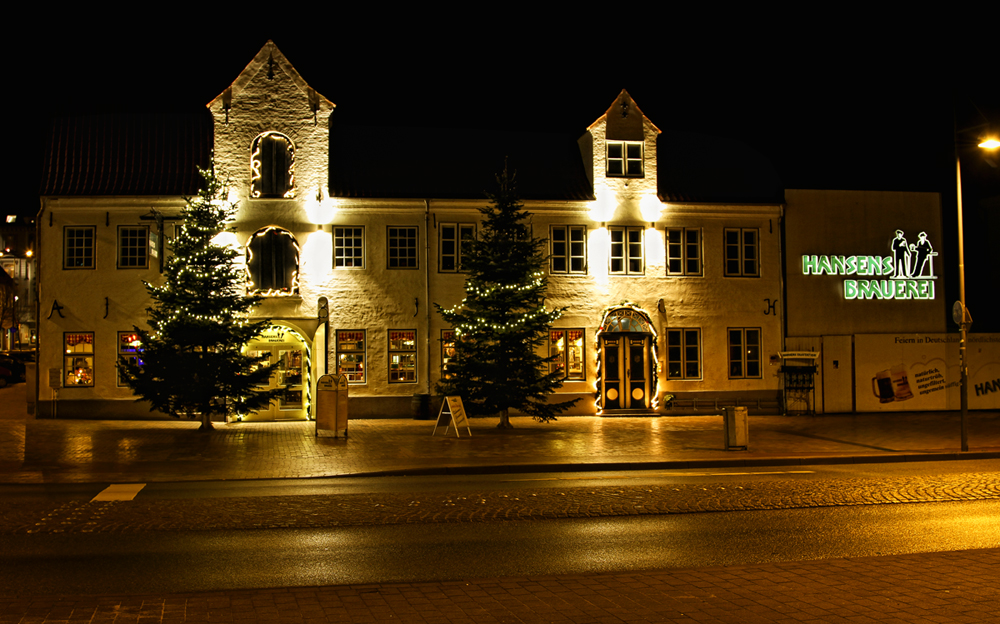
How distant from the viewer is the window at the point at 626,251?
93.0 feet

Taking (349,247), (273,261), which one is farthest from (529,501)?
Result: (273,261)

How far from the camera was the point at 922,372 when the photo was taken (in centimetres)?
2867

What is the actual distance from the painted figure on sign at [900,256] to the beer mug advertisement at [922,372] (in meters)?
2.54

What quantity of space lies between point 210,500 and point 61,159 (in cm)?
→ 1839

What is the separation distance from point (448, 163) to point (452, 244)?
2.84 metres

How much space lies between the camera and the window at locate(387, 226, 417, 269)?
2730cm

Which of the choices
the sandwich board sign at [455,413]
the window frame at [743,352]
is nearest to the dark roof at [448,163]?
the window frame at [743,352]

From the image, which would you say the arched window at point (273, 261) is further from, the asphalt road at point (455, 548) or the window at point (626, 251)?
the asphalt road at point (455, 548)

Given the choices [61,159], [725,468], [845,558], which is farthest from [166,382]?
[845,558]

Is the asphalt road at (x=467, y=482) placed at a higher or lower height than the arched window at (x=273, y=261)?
lower

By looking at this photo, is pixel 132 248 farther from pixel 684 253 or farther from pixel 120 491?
pixel 684 253

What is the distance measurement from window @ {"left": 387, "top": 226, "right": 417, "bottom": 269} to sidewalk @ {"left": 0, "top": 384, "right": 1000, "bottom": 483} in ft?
16.5

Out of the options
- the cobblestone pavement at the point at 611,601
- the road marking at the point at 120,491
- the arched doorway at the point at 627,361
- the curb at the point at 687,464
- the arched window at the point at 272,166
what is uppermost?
the arched window at the point at 272,166

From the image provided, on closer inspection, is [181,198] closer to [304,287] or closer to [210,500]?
[304,287]
